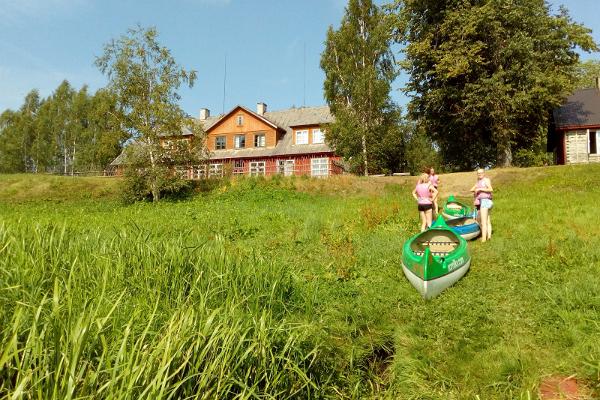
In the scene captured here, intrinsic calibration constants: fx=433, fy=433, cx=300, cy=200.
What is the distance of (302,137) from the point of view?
40906 mm

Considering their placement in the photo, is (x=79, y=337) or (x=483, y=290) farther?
(x=483, y=290)

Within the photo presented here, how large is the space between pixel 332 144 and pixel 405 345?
26997 mm

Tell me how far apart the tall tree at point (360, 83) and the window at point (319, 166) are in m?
4.72

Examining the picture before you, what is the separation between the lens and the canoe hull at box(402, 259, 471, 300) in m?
7.77

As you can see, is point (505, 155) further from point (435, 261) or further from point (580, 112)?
point (435, 261)

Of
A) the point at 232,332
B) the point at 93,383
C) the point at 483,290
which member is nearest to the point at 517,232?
the point at 483,290

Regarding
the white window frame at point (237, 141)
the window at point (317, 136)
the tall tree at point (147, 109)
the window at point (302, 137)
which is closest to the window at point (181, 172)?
the tall tree at point (147, 109)

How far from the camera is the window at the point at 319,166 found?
37031 mm

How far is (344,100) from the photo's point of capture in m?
33.0

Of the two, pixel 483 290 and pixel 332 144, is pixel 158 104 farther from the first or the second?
pixel 483 290

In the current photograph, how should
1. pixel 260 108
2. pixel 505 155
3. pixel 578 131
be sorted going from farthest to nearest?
pixel 260 108
pixel 578 131
pixel 505 155

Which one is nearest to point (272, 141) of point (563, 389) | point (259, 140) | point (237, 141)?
point (259, 140)

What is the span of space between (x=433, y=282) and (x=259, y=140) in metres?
36.1

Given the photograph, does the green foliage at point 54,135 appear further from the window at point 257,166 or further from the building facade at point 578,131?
the building facade at point 578,131
